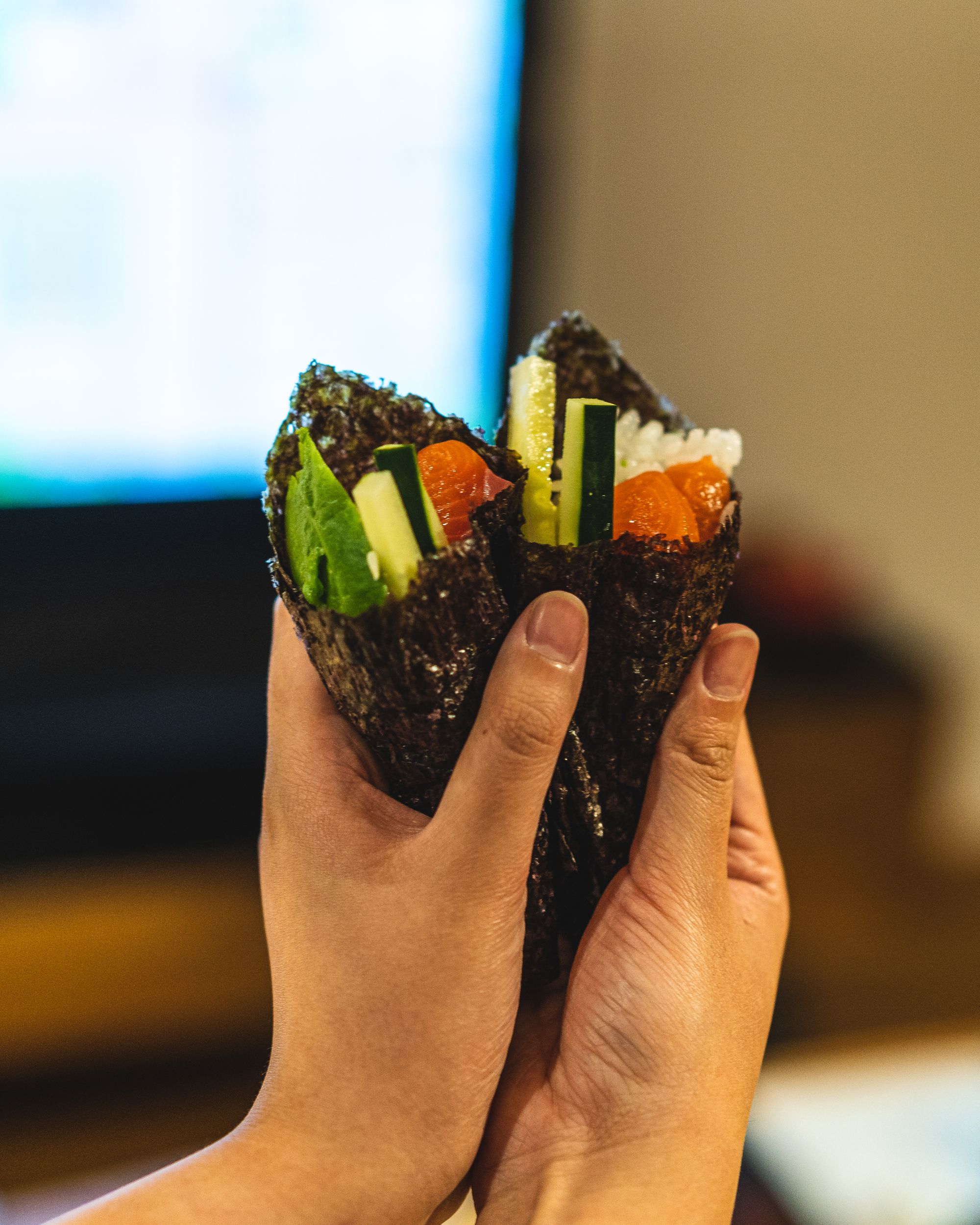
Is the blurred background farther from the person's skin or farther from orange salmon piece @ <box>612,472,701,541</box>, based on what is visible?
orange salmon piece @ <box>612,472,701,541</box>

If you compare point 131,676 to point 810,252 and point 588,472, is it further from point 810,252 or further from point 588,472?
point 810,252

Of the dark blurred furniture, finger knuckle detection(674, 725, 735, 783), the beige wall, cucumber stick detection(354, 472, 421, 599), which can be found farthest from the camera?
the beige wall

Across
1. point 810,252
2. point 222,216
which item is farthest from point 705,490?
point 810,252

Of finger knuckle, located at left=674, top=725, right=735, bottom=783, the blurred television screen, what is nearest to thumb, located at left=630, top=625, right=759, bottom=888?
finger knuckle, located at left=674, top=725, right=735, bottom=783

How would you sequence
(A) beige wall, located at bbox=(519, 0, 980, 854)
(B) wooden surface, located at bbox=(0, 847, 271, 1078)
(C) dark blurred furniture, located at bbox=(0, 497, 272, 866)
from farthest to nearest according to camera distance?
1. (A) beige wall, located at bbox=(519, 0, 980, 854)
2. (C) dark blurred furniture, located at bbox=(0, 497, 272, 866)
3. (B) wooden surface, located at bbox=(0, 847, 271, 1078)

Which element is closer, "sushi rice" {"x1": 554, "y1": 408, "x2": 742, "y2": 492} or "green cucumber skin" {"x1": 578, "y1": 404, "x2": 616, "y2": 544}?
"green cucumber skin" {"x1": 578, "y1": 404, "x2": 616, "y2": 544}

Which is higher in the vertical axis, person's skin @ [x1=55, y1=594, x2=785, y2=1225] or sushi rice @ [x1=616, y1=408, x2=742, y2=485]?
sushi rice @ [x1=616, y1=408, x2=742, y2=485]

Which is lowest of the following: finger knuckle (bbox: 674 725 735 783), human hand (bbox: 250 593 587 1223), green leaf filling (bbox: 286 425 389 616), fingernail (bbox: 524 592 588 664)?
human hand (bbox: 250 593 587 1223)
